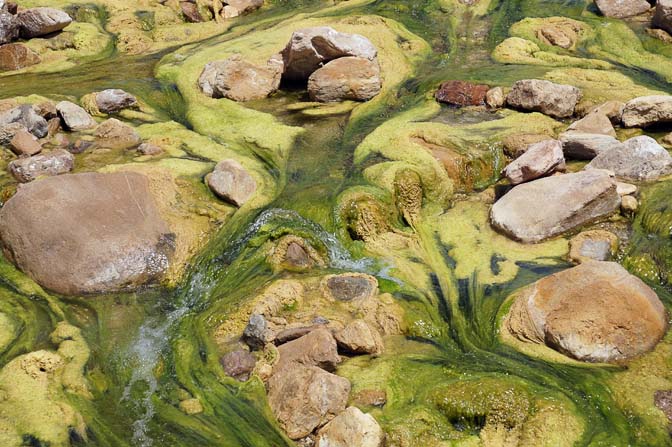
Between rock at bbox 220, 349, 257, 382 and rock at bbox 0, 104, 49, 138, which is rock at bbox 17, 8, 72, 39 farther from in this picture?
rock at bbox 220, 349, 257, 382

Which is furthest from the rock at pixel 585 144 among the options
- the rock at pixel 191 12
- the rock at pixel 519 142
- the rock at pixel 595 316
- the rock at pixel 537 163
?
the rock at pixel 191 12

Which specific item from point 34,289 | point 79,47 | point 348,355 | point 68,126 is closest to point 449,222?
point 348,355

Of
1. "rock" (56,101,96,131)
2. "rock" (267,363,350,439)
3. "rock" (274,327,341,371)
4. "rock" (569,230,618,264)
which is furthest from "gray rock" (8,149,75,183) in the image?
"rock" (569,230,618,264)

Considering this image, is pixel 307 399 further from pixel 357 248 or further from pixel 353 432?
Answer: pixel 357 248

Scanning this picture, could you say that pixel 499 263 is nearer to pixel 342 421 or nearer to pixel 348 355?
Answer: pixel 348 355

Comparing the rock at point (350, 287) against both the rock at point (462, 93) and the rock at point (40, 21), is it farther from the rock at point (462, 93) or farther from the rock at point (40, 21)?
the rock at point (40, 21)

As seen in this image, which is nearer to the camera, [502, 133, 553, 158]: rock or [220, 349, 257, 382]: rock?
[220, 349, 257, 382]: rock
